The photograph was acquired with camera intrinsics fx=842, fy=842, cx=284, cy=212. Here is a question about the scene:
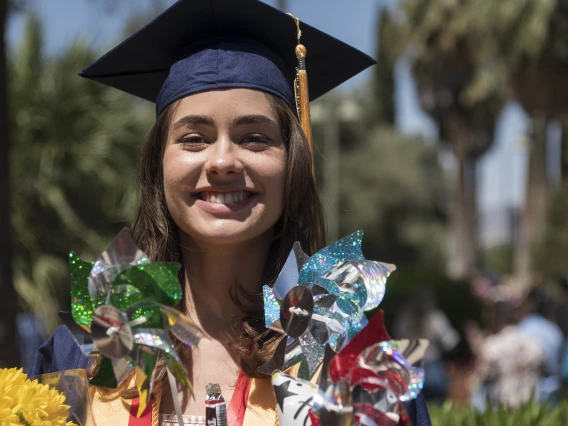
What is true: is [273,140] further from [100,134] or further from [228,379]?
[100,134]

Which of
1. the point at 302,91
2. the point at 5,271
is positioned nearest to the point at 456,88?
the point at 5,271

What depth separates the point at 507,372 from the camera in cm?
692

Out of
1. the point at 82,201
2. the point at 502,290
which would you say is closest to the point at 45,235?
the point at 82,201

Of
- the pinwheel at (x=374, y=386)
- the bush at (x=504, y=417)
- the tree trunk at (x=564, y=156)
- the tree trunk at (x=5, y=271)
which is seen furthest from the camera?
the tree trunk at (x=564, y=156)

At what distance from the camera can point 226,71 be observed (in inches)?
83.4

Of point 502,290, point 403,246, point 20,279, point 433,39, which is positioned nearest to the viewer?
point 20,279

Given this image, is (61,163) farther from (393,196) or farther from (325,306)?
(393,196)

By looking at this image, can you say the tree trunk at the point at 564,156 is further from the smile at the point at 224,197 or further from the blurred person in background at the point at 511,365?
the smile at the point at 224,197

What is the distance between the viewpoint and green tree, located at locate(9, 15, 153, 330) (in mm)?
7977

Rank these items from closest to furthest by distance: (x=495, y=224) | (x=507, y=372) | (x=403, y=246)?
(x=507, y=372) < (x=403, y=246) < (x=495, y=224)

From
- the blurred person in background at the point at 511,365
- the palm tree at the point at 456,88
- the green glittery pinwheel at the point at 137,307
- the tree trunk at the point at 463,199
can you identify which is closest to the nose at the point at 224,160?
the green glittery pinwheel at the point at 137,307

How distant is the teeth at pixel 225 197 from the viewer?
2037 mm

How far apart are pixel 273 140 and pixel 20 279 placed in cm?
601

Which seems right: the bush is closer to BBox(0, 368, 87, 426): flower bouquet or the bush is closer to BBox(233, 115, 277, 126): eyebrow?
BBox(233, 115, 277, 126): eyebrow
